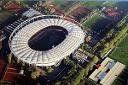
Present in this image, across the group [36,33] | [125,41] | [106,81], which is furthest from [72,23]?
[106,81]

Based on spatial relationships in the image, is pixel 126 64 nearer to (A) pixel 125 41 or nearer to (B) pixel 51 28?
(A) pixel 125 41

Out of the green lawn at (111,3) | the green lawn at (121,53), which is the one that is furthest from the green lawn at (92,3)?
the green lawn at (121,53)

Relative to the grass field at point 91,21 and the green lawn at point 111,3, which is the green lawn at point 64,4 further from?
the green lawn at point 111,3

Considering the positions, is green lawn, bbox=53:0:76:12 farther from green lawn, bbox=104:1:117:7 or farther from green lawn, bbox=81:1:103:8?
green lawn, bbox=104:1:117:7

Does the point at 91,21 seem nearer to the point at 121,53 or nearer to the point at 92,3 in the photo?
the point at 92,3

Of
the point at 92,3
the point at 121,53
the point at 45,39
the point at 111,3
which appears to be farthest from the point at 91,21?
the point at 45,39
